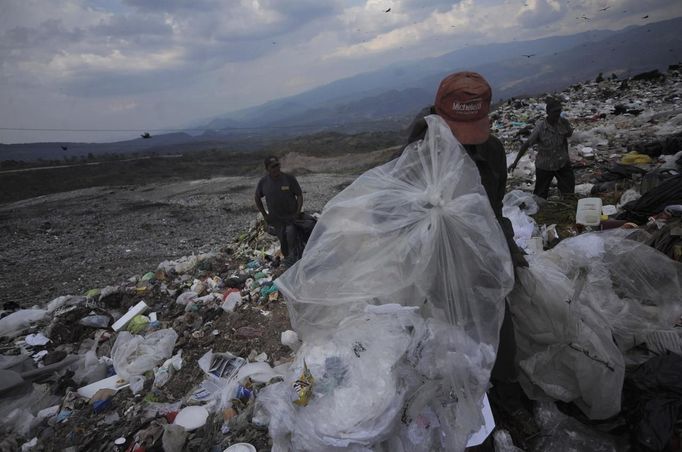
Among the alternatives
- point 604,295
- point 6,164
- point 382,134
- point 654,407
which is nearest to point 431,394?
point 654,407

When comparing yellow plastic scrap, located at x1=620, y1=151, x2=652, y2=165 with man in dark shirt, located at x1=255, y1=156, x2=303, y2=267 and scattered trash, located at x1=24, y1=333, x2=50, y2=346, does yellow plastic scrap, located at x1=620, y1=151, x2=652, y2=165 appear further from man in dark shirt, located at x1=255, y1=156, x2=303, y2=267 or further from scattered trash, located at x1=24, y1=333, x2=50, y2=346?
scattered trash, located at x1=24, y1=333, x2=50, y2=346

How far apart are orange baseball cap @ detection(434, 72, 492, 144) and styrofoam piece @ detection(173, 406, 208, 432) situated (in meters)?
2.01

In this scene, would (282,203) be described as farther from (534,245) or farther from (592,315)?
(592,315)

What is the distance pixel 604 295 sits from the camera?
6.56 ft

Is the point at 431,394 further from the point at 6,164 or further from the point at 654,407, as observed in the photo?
the point at 6,164

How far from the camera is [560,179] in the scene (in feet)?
15.0

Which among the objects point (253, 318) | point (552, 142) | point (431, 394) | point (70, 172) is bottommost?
point (253, 318)

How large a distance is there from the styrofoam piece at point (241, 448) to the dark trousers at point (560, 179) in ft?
14.4

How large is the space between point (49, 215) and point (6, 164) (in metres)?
18.7

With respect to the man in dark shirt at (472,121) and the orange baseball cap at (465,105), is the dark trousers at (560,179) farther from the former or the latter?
the orange baseball cap at (465,105)

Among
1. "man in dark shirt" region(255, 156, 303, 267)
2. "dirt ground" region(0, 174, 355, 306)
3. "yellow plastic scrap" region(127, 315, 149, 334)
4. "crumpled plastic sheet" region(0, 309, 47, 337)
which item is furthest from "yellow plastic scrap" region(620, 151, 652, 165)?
"crumpled plastic sheet" region(0, 309, 47, 337)

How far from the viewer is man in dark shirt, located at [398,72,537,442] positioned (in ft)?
4.89

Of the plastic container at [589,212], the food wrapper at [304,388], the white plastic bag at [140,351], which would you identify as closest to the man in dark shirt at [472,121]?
the food wrapper at [304,388]

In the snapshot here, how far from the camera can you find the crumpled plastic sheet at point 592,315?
62.8 inches
